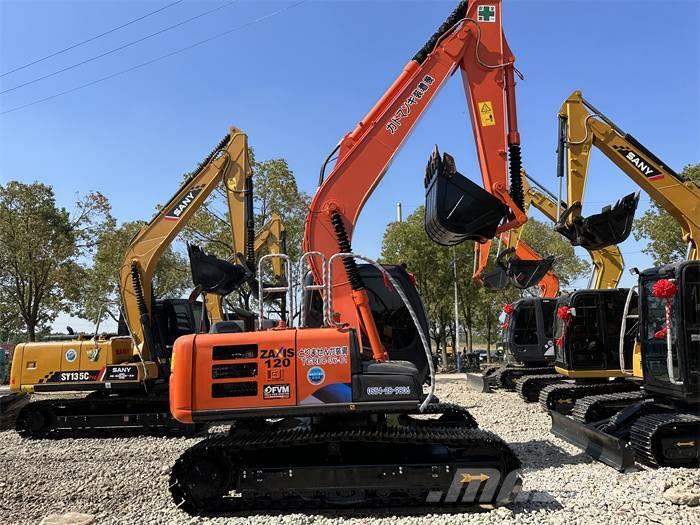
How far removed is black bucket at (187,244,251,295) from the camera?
10320mm

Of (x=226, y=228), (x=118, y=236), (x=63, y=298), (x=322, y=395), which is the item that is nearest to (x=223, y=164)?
(x=322, y=395)

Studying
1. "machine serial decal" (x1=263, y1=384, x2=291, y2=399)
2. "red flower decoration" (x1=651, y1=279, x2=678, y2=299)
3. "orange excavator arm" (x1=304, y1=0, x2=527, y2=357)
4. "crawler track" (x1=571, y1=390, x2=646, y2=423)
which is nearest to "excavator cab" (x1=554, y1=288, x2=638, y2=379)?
"crawler track" (x1=571, y1=390, x2=646, y2=423)

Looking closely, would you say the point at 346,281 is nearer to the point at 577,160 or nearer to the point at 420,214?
the point at 577,160

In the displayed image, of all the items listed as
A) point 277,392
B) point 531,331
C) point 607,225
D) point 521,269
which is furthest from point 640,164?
point 277,392

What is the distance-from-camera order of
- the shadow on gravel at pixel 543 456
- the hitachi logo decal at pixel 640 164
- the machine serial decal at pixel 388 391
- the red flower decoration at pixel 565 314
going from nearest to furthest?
the machine serial decal at pixel 388 391, the shadow on gravel at pixel 543 456, the hitachi logo decal at pixel 640 164, the red flower decoration at pixel 565 314

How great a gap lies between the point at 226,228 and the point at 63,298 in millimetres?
9466

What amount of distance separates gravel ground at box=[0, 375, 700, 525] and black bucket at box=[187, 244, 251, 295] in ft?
9.22

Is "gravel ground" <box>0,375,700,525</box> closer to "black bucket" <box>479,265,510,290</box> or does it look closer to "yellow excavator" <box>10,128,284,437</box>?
"yellow excavator" <box>10,128,284,437</box>

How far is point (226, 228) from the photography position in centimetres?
2217

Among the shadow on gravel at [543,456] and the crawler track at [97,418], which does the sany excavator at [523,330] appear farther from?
the crawler track at [97,418]

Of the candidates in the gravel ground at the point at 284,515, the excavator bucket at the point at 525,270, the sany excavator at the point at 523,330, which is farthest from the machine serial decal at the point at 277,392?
the excavator bucket at the point at 525,270

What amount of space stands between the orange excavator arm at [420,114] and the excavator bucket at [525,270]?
30.1ft

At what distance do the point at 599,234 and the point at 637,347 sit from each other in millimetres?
2035

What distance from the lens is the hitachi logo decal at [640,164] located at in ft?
32.2
